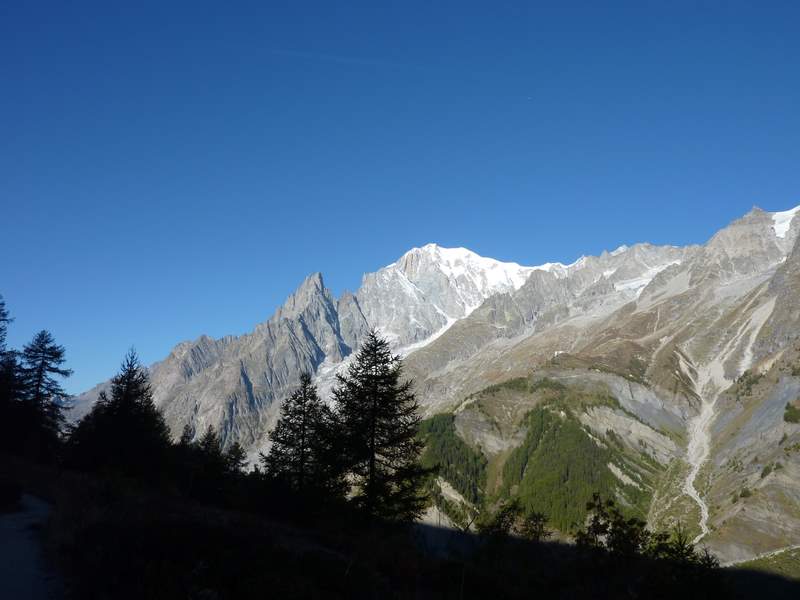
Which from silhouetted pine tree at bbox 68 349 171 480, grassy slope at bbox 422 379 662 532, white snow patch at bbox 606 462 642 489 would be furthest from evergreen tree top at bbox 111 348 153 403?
white snow patch at bbox 606 462 642 489

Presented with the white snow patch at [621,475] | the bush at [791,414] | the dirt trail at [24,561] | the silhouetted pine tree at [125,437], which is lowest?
the dirt trail at [24,561]

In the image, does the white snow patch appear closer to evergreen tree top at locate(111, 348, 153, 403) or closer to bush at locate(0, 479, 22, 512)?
evergreen tree top at locate(111, 348, 153, 403)

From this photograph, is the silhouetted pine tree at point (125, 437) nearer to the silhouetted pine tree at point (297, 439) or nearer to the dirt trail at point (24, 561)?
the silhouetted pine tree at point (297, 439)

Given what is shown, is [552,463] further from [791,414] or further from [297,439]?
[297,439]

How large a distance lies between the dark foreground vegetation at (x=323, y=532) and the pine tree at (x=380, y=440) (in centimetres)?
7

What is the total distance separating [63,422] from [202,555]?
45.9m

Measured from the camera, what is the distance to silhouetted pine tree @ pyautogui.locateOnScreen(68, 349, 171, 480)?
1395 inches

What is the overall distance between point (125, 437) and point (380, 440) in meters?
20.7

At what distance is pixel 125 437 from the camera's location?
36719 millimetres

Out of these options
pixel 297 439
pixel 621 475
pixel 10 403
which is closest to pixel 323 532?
pixel 297 439

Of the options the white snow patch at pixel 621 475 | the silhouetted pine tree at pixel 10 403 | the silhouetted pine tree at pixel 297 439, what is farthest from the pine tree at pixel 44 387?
the white snow patch at pixel 621 475

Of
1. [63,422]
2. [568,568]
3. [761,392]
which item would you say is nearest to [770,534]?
[761,392]

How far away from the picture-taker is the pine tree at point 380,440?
26.8m

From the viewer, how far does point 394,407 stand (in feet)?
92.3
